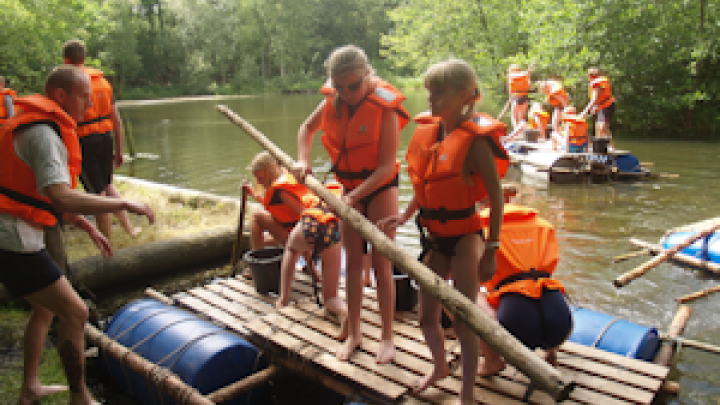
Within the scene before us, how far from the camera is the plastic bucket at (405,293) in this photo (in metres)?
4.24

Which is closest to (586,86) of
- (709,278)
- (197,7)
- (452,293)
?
(709,278)

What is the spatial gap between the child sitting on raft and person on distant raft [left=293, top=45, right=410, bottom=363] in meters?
0.66

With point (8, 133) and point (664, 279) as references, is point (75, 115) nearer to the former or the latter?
point (8, 133)

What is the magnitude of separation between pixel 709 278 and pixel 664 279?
1.59ft

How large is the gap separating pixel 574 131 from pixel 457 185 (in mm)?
9620

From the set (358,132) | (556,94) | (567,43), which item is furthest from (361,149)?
(567,43)

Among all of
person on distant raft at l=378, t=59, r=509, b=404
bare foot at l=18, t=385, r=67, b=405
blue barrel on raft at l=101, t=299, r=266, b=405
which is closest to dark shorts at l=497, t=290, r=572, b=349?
person on distant raft at l=378, t=59, r=509, b=404

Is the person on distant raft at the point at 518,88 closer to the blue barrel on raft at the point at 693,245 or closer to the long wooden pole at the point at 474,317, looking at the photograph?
the blue barrel on raft at the point at 693,245

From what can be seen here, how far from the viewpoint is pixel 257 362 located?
13.2 feet

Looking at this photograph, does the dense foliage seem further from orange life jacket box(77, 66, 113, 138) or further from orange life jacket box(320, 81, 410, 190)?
orange life jacket box(320, 81, 410, 190)

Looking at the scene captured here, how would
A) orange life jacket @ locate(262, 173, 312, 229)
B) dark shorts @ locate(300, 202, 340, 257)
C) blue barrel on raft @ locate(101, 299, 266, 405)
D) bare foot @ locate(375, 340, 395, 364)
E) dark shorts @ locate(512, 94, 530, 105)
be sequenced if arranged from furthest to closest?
dark shorts @ locate(512, 94, 530, 105) < orange life jacket @ locate(262, 173, 312, 229) < dark shorts @ locate(300, 202, 340, 257) < blue barrel on raft @ locate(101, 299, 266, 405) < bare foot @ locate(375, 340, 395, 364)

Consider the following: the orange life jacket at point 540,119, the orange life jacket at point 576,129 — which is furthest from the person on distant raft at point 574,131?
the orange life jacket at point 540,119

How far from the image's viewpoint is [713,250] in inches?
232

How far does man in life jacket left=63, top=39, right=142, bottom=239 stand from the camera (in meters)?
5.80
